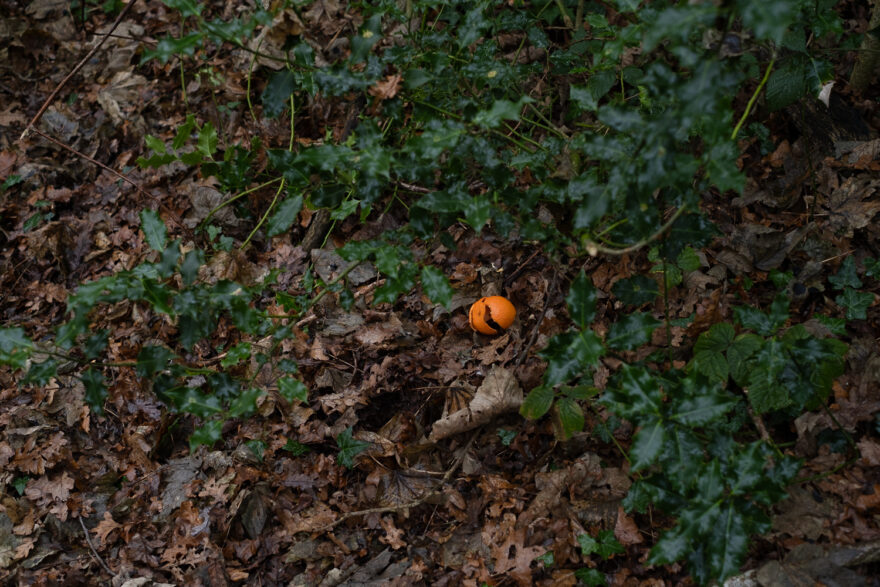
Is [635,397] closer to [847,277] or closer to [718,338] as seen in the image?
[718,338]

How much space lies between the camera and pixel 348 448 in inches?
120

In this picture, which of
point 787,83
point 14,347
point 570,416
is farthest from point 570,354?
point 14,347

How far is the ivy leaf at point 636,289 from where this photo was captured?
87.5 inches

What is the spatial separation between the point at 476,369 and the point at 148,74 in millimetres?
4093

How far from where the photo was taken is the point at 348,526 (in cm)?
292

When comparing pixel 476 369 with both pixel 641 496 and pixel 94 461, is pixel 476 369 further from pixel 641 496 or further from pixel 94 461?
pixel 94 461

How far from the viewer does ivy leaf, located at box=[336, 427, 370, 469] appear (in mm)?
3047

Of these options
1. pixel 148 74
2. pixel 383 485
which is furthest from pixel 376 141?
pixel 148 74

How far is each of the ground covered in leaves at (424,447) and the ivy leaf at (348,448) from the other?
0.02m

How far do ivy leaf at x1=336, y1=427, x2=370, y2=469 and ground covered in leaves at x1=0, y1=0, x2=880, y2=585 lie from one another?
0.02 meters

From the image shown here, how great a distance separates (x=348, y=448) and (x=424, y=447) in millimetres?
400

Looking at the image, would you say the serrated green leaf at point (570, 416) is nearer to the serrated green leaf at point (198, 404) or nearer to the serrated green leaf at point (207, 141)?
the serrated green leaf at point (198, 404)

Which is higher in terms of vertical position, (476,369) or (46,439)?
(476,369)

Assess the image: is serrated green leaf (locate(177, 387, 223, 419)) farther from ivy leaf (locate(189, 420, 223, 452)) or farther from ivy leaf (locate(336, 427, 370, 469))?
ivy leaf (locate(336, 427, 370, 469))
